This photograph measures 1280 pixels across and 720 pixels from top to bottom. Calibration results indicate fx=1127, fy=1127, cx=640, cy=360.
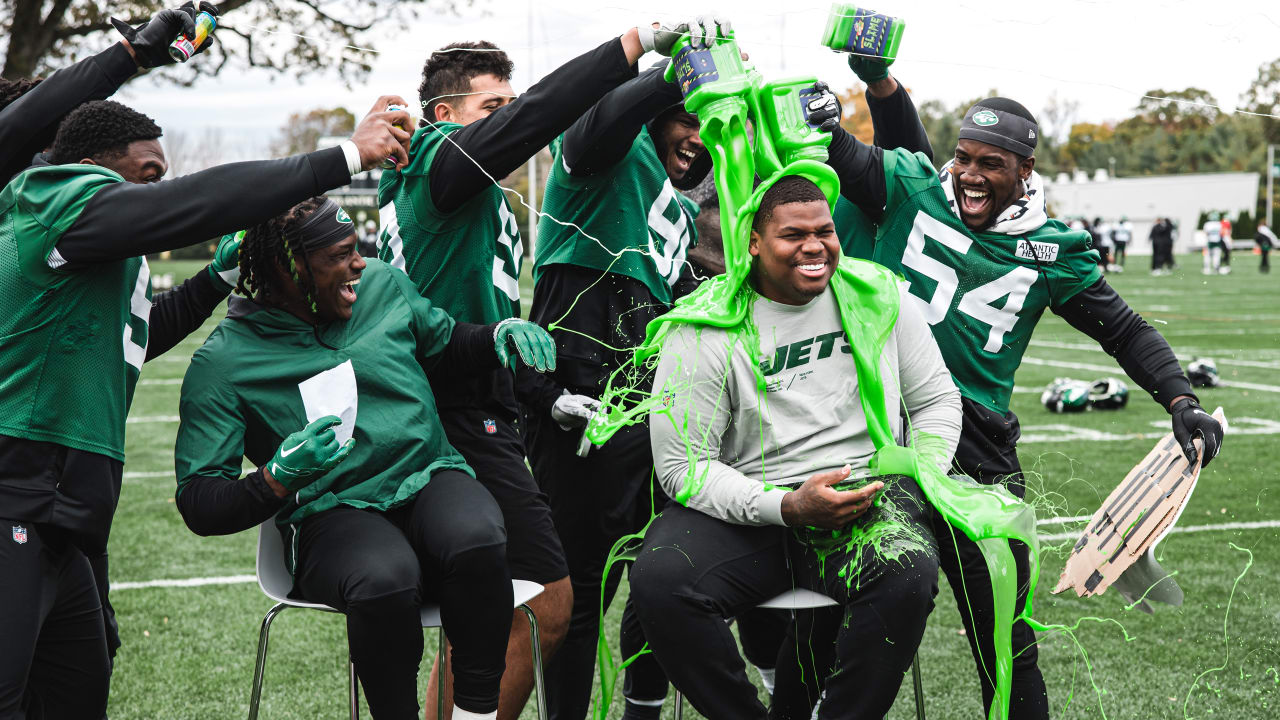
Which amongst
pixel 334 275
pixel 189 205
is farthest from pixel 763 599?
pixel 189 205

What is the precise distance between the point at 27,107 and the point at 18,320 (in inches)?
25.5

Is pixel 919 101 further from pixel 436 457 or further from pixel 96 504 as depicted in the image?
pixel 96 504

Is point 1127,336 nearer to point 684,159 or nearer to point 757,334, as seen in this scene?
point 757,334

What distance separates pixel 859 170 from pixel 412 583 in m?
1.62

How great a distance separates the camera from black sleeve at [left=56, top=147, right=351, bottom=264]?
228 cm

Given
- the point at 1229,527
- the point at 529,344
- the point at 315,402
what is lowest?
the point at 1229,527

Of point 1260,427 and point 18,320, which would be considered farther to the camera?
point 1260,427

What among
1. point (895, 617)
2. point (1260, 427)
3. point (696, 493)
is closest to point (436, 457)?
point (696, 493)

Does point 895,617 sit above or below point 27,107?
below

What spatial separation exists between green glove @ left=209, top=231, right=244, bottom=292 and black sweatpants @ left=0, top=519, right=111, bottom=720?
88 cm

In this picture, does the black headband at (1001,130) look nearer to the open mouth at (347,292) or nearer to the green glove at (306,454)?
the open mouth at (347,292)

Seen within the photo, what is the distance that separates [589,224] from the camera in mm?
3355

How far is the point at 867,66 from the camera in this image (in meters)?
3.11

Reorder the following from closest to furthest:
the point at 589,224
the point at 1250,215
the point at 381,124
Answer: the point at 381,124
the point at 589,224
the point at 1250,215
